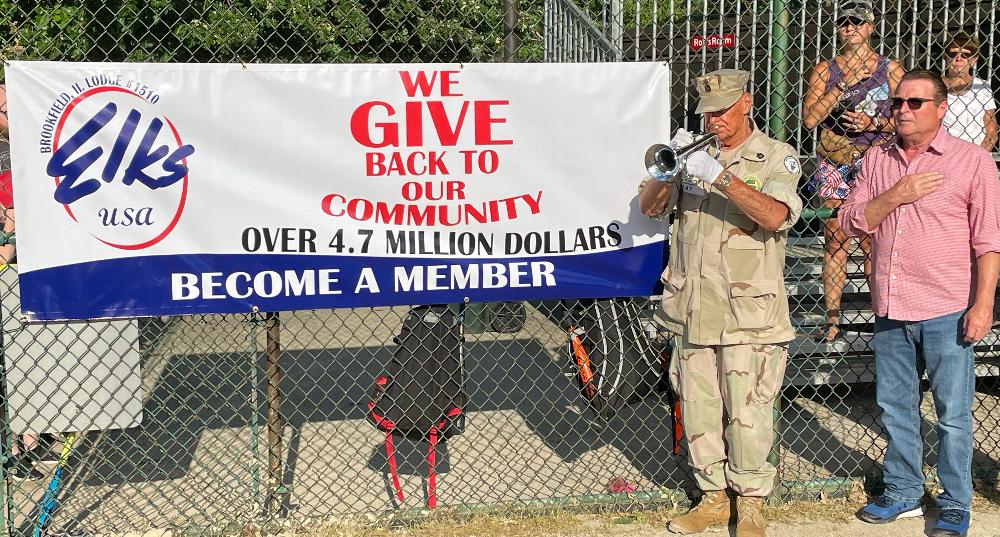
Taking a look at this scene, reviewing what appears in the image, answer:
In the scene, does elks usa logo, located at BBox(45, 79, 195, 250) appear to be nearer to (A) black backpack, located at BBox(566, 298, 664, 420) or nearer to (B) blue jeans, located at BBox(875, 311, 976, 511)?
(A) black backpack, located at BBox(566, 298, 664, 420)

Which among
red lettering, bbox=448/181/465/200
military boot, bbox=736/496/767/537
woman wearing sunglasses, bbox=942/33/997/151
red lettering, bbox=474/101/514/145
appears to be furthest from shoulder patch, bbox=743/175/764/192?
woman wearing sunglasses, bbox=942/33/997/151

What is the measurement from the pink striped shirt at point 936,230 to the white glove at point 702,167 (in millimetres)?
734

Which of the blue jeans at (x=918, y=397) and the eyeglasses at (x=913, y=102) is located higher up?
the eyeglasses at (x=913, y=102)

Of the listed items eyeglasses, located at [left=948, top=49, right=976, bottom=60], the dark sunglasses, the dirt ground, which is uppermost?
the dark sunglasses

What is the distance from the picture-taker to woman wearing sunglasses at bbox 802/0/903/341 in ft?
15.6

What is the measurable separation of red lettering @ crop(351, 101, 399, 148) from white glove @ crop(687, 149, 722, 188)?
1.15 meters

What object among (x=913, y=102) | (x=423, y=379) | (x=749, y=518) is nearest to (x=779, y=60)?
(x=913, y=102)

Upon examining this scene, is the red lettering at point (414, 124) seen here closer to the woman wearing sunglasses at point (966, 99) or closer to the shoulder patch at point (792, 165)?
the shoulder patch at point (792, 165)

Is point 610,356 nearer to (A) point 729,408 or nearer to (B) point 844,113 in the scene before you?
(A) point 729,408

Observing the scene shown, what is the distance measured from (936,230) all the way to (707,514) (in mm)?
1411

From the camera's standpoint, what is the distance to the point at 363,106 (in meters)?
3.85

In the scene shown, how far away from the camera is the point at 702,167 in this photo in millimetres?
3441

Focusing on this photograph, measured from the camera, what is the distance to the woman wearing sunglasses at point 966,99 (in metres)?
4.95

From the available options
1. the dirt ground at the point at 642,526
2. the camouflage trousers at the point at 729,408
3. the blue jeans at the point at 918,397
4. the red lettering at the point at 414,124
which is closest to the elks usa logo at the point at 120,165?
the red lettering at the point at 414,124
